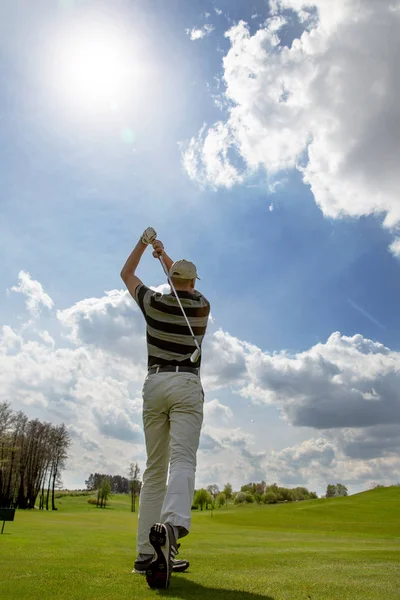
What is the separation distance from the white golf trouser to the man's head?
3.25ft

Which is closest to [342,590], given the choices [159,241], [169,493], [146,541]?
[169,493]

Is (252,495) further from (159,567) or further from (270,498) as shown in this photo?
(159,567)

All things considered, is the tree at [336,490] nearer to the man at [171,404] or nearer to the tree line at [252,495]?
the tree line at [252,495]

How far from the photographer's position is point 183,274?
4871 mm

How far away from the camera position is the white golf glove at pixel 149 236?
539 centimetres

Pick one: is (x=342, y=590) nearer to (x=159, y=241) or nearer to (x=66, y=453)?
(x=159, y=241)

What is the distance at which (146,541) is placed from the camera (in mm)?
4316

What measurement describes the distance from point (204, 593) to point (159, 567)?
1.15 ft

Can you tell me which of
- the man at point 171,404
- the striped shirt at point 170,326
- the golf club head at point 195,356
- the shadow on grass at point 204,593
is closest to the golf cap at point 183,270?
the man at point 171,404

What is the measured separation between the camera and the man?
13.2 ft

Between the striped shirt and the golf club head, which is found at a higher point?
the striped shirt

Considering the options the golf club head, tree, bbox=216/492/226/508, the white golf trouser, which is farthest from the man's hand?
tree, bbox=216/492/226/508

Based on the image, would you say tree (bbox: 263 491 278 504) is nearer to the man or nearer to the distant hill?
the distant hill

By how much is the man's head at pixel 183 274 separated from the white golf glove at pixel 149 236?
2.08ft
